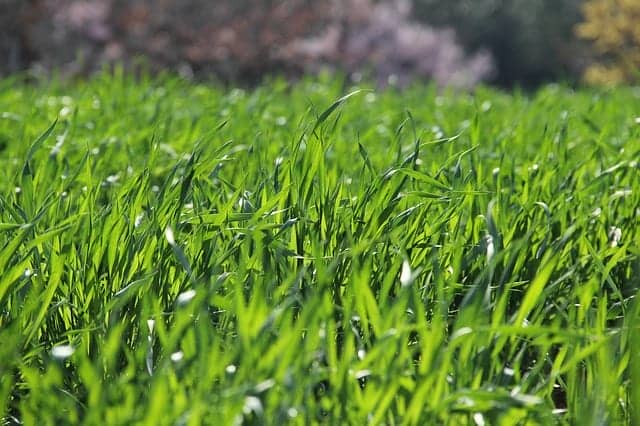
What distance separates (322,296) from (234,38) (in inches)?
633

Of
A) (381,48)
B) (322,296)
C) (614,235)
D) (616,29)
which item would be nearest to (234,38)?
(381,48)

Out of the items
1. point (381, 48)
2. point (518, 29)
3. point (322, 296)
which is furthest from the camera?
point (518, 29)

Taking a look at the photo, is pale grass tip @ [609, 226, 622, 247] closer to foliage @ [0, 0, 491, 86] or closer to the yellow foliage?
foliage @ [0, 0, 491, 86]

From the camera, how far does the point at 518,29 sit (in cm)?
3831

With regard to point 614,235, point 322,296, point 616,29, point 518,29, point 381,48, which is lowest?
point 518,29

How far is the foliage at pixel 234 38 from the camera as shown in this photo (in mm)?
15266

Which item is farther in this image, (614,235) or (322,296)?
(614,235)

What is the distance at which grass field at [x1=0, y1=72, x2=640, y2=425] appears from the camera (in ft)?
3.87

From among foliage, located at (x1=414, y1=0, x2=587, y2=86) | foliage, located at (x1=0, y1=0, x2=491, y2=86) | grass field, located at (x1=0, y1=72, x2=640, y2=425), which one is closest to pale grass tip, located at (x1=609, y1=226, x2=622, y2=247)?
grass field, located at (x1=0, y1=72, x2=640, y2=425)

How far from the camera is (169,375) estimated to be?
1223 millimetres

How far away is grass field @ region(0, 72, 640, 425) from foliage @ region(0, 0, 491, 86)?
12.4m

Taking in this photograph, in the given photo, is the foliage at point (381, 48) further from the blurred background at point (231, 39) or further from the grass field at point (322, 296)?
the grass field at point (322, 296)

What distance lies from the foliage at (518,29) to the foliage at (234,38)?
18.3 m

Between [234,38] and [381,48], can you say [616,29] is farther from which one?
[234,38]
